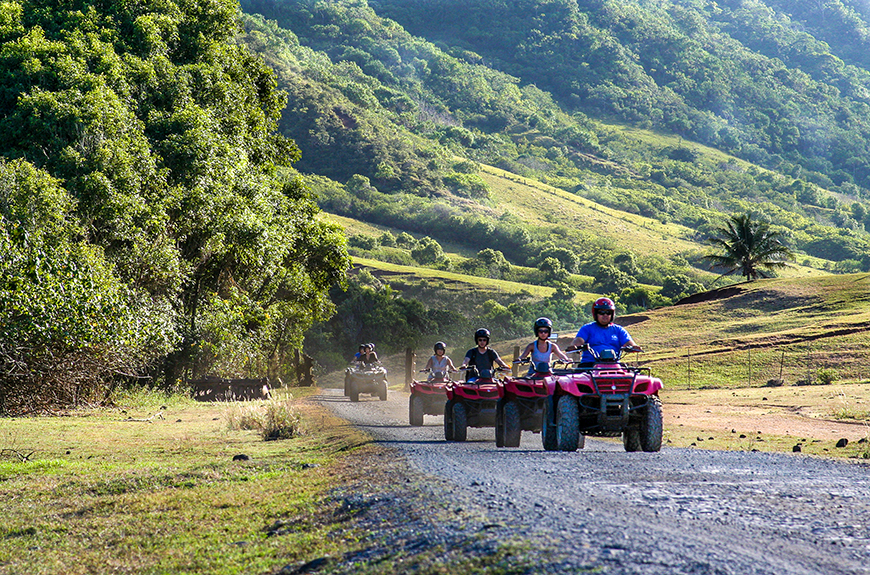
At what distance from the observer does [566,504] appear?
7098 millimetres

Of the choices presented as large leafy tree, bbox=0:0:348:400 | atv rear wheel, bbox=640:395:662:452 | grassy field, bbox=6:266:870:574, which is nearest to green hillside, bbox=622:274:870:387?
grassy field, bbox=6:266:870:574

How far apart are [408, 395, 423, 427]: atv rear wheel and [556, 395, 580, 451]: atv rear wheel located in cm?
730

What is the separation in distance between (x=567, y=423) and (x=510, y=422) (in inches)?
67.1

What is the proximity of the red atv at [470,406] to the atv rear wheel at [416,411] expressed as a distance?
13.0 ft

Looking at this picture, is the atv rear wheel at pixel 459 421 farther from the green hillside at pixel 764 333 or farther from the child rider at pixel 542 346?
the green hillside at pixel 764 333

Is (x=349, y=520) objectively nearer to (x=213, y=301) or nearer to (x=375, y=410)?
(x=375, y=410)

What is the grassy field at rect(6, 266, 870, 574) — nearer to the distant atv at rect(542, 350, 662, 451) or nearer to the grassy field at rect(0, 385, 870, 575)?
the grassy field at rect(0, 385, 870, 575)

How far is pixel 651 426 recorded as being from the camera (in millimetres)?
11180

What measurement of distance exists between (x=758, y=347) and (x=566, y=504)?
3677cm

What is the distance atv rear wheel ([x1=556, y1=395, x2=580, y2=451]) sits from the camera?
10.9 m

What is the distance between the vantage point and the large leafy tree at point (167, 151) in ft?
78.9

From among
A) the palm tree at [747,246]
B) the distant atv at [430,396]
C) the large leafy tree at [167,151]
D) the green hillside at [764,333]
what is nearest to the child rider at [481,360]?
the distant atv at [430,396]

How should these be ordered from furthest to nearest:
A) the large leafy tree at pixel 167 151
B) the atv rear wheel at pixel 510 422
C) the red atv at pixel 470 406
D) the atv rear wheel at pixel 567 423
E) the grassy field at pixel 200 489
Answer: the large leafy tree at pixel 167 151 → the red atv at pixel 470 406 → the atv rear wheel at pixel 510 422 → the atv rear wheel at pixel 567 423 → the grassy field at pixel 200 489

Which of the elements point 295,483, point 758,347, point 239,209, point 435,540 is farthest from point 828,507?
point 758,347
